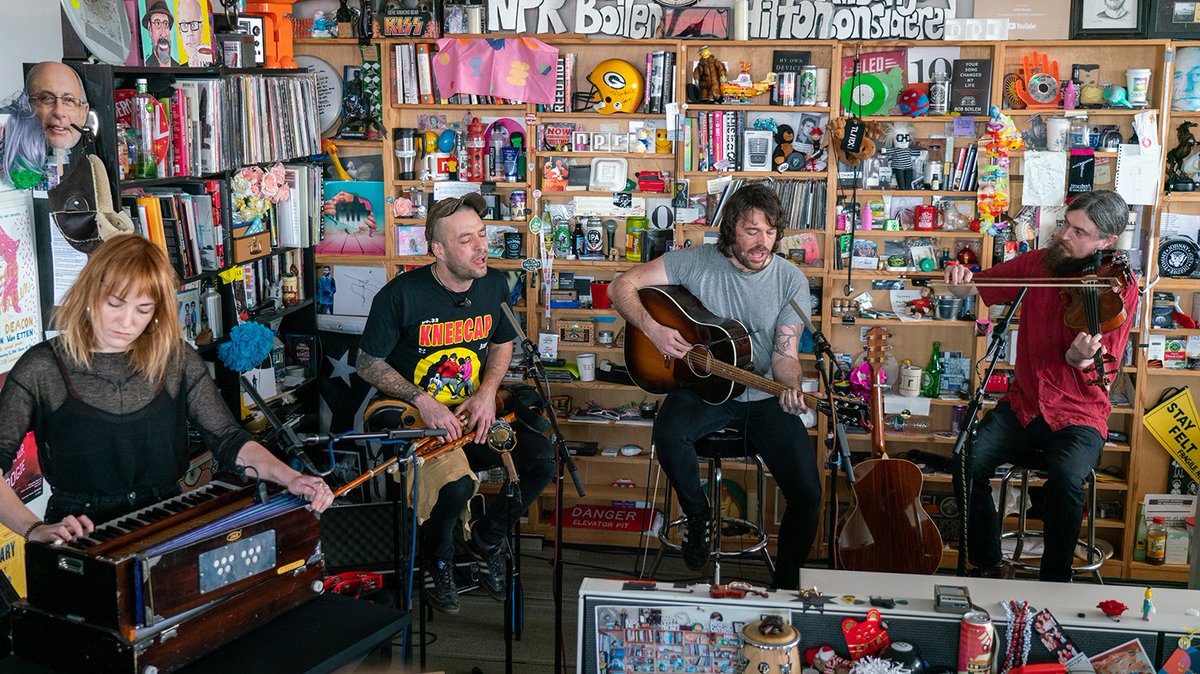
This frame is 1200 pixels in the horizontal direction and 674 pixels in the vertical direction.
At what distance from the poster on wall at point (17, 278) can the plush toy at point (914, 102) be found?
3294mm

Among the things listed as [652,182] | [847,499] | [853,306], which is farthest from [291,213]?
[847,499]

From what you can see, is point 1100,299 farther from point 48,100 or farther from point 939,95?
point 48,100

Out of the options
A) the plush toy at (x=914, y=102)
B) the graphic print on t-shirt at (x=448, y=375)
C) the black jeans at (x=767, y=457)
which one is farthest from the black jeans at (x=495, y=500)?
the plush toy at (x=914, y=102)

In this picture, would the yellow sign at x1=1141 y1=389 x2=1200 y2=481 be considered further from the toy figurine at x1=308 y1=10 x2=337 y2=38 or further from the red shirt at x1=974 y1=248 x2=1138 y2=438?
the toy figurine at x1=308 y1=10 x2=337 y2=38

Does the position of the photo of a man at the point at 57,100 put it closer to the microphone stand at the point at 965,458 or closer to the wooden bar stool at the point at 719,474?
the wooden bar stool at the point at 719,474

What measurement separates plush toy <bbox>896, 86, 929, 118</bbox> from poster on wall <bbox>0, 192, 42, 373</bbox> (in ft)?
10.8

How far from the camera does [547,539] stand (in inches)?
193

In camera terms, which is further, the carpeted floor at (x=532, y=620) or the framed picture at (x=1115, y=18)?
the framed picture at (x=1115, y=18)

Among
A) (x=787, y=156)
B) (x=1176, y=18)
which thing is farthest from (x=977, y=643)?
(x=1176, y=18)

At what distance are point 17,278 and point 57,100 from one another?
0.56 m

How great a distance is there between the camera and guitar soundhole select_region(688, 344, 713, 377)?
3.77m

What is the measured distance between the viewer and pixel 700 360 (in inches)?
149

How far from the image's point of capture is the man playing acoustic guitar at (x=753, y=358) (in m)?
3.72

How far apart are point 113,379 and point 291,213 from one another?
2046 mm
